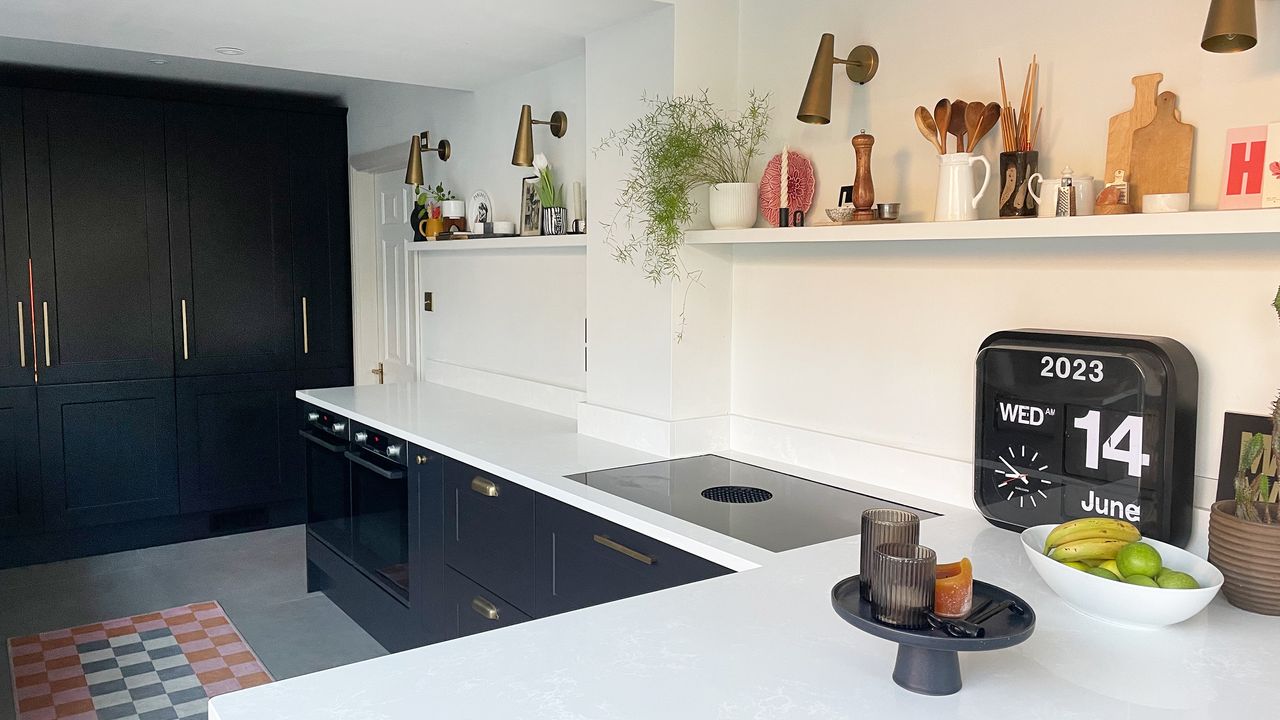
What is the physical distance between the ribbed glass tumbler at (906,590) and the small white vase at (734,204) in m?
1.48

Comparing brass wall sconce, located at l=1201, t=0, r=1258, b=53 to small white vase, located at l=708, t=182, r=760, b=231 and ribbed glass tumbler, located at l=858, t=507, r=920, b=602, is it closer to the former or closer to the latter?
ribbed glass tumbler, located at l=858, t=507, r=920, b=602

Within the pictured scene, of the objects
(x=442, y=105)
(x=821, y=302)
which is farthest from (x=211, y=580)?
(x=821, y=302)

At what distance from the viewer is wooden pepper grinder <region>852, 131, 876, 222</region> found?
7.25 feet

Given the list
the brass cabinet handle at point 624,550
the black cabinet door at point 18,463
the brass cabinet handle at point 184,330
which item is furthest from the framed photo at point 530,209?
the black cabinet door at point 18,463

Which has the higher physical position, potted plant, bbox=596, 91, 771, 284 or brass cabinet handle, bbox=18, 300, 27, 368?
potted plant, bbox=596, 91, 771, 284

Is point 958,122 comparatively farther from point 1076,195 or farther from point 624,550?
point 624,550

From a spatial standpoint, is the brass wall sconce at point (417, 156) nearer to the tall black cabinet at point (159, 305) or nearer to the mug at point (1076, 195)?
the tall black cabinet at point (159, 305)

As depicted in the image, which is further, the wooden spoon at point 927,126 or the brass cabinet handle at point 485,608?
the brass cabinet handle at point 485,608

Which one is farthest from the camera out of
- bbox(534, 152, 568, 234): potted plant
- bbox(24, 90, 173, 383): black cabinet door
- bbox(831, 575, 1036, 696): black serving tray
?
bbox(24, 90, 173, 383): black cabinet door

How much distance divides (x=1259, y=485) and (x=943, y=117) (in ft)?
3.10

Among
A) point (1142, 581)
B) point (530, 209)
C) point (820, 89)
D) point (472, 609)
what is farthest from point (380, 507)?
point (1142, 581)

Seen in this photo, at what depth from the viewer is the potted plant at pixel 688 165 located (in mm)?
2553

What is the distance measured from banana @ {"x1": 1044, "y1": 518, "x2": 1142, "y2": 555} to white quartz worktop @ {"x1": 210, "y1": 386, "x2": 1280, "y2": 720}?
0.10 metres

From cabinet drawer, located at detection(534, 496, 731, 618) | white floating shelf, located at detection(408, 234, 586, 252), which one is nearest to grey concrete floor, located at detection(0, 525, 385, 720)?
cabinet drawer, located at detection(534, 496, 731, 618)
